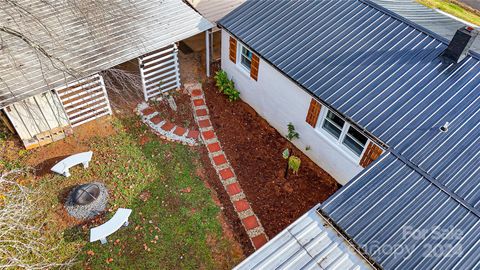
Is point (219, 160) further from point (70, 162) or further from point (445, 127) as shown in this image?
point (445, 127)

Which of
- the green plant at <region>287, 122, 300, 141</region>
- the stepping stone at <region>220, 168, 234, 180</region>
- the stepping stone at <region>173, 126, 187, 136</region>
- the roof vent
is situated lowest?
the stepping stone at <region>220, 168, 234, 180</region>

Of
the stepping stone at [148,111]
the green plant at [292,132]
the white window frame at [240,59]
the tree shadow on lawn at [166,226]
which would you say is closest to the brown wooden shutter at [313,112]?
the green plant at [292,132]

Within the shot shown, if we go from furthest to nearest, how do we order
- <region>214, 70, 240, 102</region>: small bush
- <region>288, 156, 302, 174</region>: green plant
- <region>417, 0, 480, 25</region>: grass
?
<region>417, 0, 480, 25</region>: grass < <region>214, 70, 240, 102</region>: small bush < <region>288, 156, 302, 174</region>: green plant

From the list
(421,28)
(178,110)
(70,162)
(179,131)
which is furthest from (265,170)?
(421,28)

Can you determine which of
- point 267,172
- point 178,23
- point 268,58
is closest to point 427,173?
point 267,172

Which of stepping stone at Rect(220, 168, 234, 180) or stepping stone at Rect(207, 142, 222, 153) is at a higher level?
stepping stone at Rect(207, 142, 222, 153)

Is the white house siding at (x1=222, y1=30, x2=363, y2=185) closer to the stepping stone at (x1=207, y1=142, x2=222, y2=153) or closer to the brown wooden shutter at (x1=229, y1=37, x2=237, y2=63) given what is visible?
the brown wooden shutter at (x1=229, y1=37, x2=237, y2=63)

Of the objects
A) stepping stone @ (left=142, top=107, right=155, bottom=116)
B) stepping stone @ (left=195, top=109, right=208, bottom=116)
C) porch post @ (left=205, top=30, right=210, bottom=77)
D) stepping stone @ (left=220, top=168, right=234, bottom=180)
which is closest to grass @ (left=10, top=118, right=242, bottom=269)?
stepping stone @ (left=220, top=168, right=234, bottom=180)
